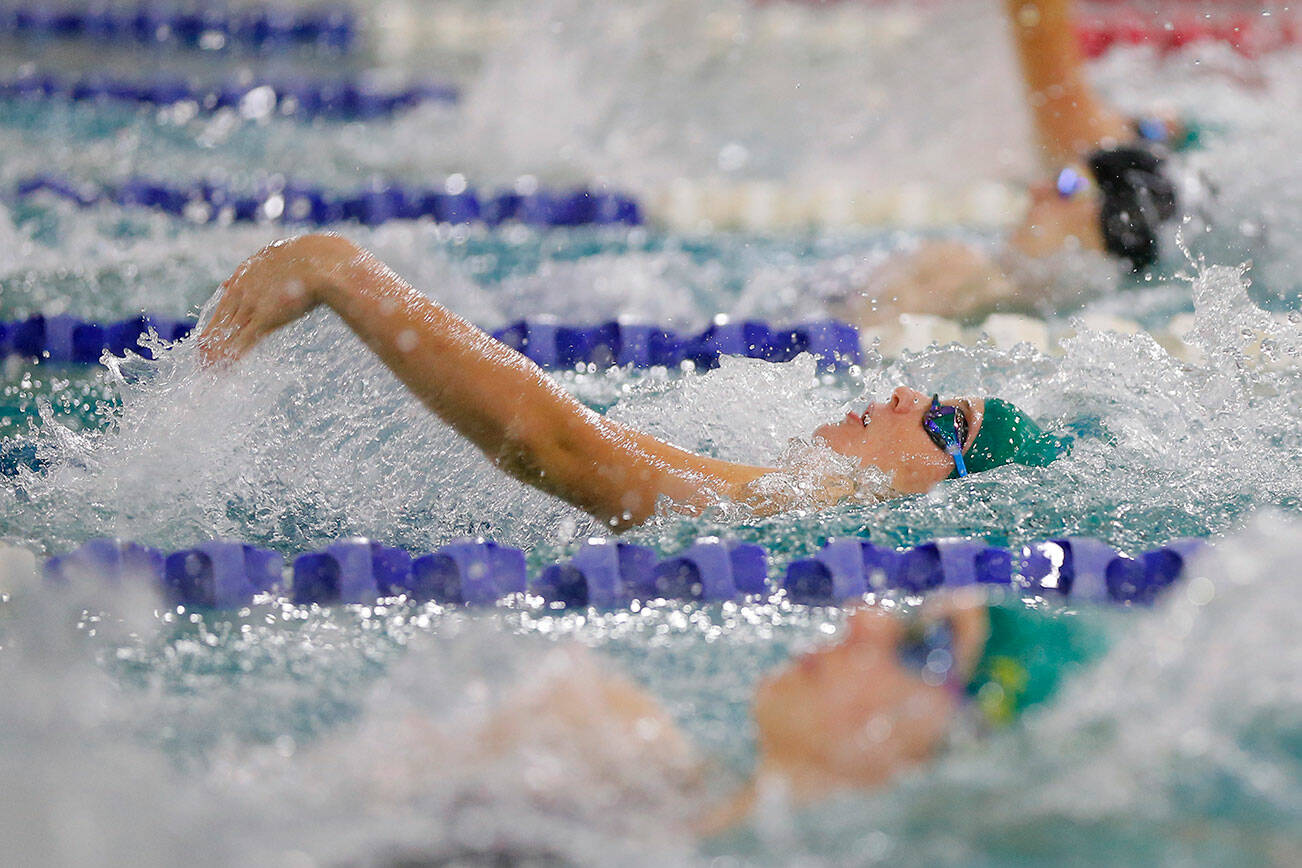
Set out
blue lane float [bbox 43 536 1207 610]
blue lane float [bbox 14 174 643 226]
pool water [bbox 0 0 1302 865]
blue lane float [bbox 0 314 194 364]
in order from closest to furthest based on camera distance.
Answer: pool water [bbox 0 0 1302 865]
blue lane float [bbox 43 536 1207 610]
blue lane float [bbox 0 314 194 364]
blue lane float [bbox 14 174 643 226]

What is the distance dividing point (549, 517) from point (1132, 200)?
6.27 feet

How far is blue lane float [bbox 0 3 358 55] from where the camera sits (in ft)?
17.8

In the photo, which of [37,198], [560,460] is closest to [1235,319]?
[560,460]

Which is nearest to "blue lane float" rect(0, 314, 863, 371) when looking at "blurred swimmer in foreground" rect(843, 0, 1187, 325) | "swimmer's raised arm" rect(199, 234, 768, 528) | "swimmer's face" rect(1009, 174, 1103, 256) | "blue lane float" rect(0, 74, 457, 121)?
"blurred swimmer in foreground" rect(843, 0, 1187, 325)

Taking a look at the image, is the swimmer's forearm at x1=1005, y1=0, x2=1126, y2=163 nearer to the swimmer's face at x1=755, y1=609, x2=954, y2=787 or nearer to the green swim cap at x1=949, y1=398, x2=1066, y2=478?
the green swim cap at x1=949, y1=398, x2=1066, y2=478

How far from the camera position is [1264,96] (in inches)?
187

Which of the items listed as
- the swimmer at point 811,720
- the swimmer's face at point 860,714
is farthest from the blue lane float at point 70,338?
the swimmer's face at point 860,714

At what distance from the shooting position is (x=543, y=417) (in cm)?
182

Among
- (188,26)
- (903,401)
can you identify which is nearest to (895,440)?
(903,401)

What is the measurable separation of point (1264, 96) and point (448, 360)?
4.02 meters

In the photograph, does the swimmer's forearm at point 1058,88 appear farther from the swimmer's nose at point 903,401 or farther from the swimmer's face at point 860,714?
the swimmer's face at point 860,714

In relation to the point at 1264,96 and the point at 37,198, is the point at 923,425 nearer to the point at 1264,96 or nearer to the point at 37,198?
the point at 37,198

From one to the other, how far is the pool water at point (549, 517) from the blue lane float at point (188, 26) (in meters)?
1.03

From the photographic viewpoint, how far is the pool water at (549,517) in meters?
1.05
